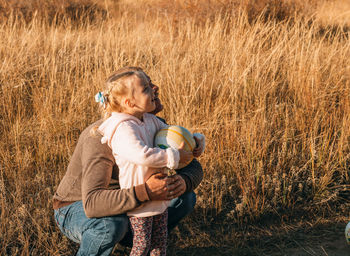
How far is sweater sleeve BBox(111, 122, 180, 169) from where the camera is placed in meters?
2.10

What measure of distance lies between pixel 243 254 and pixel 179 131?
128 cm

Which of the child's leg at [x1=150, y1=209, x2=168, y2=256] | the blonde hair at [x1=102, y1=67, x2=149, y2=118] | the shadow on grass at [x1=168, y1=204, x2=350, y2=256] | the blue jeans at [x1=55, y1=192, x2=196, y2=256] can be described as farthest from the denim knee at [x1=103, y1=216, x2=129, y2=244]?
the shadow on grass at [x1=168, y1=204, x2=350, y2=256]

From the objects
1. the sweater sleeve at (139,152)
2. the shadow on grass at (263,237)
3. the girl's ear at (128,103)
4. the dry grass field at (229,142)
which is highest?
the girl's ear at (128,103)

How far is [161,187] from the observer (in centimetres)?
220

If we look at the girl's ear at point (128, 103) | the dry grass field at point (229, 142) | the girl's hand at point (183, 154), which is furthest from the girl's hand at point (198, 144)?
the dry grass field at point (229, 142)

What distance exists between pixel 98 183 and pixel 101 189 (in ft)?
0.12

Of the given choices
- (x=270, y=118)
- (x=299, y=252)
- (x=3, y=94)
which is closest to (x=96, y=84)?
(x=3, y=94)

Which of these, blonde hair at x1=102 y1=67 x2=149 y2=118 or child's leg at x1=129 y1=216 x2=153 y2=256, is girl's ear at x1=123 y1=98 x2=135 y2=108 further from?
child's leg at x1=129 y1=216 x2=153 y2=256

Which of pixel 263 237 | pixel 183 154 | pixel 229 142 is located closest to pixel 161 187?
pixel 183 154

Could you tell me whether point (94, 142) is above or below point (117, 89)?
below

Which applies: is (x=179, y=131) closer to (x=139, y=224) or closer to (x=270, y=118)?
(x=139, y=224)

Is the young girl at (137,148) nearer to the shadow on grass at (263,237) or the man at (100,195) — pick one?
the man at (100,195)

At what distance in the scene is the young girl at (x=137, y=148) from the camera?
2133 mm

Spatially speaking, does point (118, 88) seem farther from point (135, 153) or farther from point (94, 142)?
point (135, 153)
